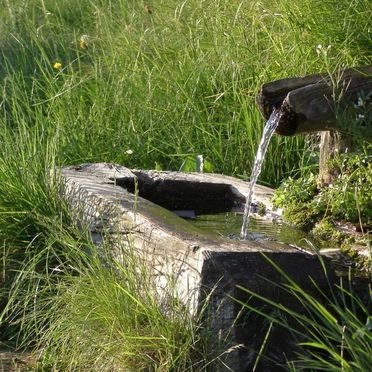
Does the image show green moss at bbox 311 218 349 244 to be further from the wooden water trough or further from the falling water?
the wooden water trough

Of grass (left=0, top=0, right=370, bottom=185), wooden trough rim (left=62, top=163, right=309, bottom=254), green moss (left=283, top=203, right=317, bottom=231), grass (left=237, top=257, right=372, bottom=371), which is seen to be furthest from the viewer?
grass (left=0, top=0, right=370, bottom=185)

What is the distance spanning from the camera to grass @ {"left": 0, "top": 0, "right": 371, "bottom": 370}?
4617 millimetres

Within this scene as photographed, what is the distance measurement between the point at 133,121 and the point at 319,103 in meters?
2.34

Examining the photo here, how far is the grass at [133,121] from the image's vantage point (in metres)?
4.62

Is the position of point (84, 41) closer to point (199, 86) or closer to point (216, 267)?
point (199, 86)

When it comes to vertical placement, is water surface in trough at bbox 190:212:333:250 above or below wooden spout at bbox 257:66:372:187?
below

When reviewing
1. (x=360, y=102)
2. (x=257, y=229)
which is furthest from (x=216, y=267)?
(x=360, y=102)

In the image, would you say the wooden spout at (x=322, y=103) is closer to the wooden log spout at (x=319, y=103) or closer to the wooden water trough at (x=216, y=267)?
the wooden log spout at (x=319, y=103)

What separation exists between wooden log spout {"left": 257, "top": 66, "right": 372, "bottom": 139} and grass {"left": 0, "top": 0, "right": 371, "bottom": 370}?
36 centimetres

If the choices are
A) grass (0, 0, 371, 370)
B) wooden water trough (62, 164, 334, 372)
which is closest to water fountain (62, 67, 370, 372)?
wooden water trough (62, 164, 334, 372)

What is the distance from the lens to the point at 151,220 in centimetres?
462

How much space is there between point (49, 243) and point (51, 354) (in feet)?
2.26

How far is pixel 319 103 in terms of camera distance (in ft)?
15.9

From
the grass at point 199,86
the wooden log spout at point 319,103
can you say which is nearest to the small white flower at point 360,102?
the wooden log spout at point 319,103
